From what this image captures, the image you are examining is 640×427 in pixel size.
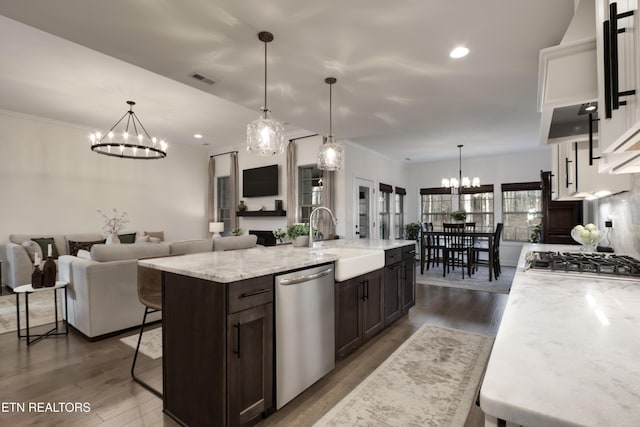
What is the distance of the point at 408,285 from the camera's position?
382 cm

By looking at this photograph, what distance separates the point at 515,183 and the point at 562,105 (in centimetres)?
748

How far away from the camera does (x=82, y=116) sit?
213 inches

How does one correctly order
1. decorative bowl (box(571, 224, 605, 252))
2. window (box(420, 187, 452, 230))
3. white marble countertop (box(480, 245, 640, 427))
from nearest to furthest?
white marble countertop (box(480, 245, 640, 427)) < decorative bowl (box(571, 224, 605, 252)) < window (box(420, 187, 452, 230))

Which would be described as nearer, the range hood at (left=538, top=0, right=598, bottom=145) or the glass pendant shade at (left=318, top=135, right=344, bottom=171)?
the range hood at (left=538, top=0, right=598, bottom=145)

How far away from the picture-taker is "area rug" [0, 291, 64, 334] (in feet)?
11.4

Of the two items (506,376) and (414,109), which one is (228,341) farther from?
(414,109)

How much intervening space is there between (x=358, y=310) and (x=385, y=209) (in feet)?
18.0

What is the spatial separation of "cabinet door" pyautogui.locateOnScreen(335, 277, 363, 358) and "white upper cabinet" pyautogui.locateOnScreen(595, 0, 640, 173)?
1.92 meters

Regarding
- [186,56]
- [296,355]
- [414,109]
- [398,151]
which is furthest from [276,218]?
[296,355]

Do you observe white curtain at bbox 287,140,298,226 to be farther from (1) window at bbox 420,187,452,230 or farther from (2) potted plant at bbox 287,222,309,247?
(1) window at bbox 420,187,452,230

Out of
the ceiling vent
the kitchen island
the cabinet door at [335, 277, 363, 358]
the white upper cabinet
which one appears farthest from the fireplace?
the white upper cabinet

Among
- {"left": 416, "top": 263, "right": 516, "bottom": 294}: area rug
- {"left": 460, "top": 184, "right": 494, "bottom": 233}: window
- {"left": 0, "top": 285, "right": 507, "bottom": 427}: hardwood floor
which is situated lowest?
{"left": 416, "top": 263, "right": 516, "bottom": 294}: area rug

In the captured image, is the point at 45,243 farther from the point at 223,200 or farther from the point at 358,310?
the point at 358,310

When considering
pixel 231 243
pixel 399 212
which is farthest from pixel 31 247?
pixel 399 212
